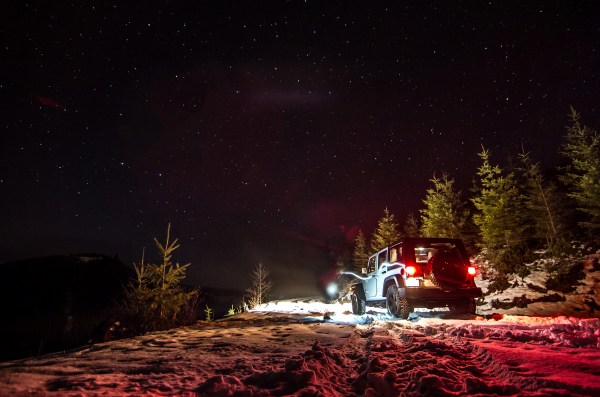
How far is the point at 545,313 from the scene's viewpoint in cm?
1020

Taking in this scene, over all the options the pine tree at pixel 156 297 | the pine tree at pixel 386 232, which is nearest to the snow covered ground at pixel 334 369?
the pine tree at pixel 156 297

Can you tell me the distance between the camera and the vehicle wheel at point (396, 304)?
316 inches

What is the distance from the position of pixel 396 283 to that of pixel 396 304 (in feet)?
1.95

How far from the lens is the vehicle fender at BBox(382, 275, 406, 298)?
808 centimetres

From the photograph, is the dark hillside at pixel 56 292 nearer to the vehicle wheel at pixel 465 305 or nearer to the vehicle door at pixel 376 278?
the vehicle door at pixel 376 278

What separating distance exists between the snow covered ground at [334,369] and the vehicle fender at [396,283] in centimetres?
323

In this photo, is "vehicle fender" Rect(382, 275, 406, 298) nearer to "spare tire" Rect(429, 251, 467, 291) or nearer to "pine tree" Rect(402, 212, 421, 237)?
"spare tire" Rect(429, 251, 467, 291)

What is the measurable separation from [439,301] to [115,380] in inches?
302

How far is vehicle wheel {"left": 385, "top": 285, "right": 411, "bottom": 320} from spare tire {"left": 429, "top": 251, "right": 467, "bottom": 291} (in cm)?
98

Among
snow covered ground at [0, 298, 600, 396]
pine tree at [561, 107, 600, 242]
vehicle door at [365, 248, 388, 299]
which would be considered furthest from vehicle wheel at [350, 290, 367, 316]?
pine tree at [561, 107, 600, 242]

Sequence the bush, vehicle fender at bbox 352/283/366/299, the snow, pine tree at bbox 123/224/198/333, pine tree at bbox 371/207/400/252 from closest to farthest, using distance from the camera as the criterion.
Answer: pine tree at bbox 123/224/198/333 < the snow < vehicle fender at bbox 352/283/366/299 < the bush < pine tree at bbox 371/207/400/252

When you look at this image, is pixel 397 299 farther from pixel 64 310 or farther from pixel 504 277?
pixel 64 310

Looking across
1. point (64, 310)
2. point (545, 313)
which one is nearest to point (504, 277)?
point (545, 313)

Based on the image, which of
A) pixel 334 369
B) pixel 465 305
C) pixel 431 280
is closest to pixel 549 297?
pixel 465 305
